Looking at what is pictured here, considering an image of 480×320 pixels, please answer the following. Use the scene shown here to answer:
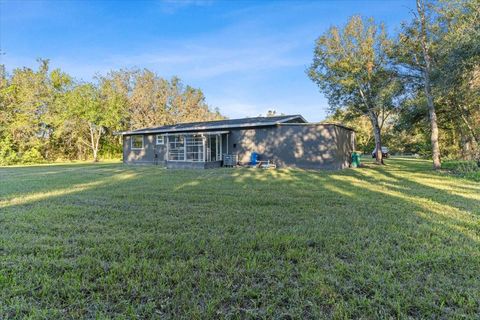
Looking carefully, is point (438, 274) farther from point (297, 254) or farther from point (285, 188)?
point (285, 188)

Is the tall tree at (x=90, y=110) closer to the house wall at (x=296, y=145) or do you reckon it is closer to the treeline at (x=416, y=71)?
the house wall at (x=296, y=145)

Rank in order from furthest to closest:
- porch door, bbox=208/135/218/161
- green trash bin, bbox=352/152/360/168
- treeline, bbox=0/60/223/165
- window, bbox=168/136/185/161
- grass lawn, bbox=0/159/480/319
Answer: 1. treeline, bbox=0/60/223/165
2. window, bbox=168/136/185/161
3. porch door, bbox=208/135/218/161
4. green trash bin, bbox=352/152/360/168
5. grass lawn, bbox=0/159/480/319

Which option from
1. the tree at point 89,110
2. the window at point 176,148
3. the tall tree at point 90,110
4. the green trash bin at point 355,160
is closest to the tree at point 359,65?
the green trash bin at point 355,160

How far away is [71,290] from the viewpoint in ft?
7.09

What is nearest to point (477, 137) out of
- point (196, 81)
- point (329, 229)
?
point (329, 229)

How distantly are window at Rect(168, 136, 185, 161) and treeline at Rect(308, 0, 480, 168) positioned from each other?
1002 centimetres

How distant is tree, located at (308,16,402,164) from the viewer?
15284 millimetres

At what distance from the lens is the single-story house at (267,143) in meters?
13.5

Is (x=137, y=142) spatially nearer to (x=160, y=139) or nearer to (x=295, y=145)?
(x=160, y=139)

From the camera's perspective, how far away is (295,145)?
1404 cm

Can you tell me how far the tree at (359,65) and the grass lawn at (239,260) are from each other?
12.3m

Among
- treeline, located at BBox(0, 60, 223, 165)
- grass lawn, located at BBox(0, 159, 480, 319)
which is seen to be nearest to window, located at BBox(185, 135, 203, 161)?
grass lawn, located at BBox(0, 159, 480, 319)

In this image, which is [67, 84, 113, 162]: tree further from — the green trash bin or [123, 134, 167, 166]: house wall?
the green trash bin

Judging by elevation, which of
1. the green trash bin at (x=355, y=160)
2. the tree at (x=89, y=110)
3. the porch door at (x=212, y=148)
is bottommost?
the green trash bin at (x=355, y=160)
